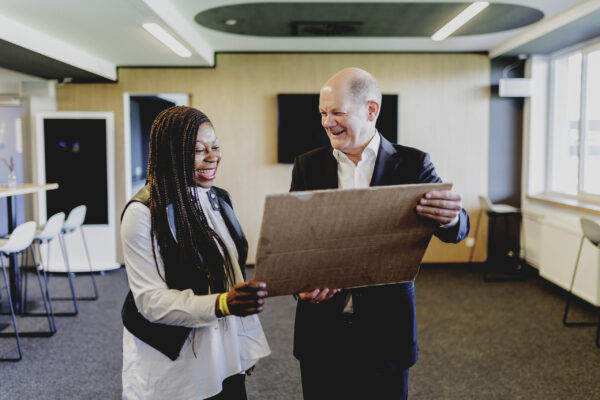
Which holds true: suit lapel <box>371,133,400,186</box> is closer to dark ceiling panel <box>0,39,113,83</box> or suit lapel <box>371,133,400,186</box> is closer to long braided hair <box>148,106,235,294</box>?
long braided hair <box>148,106,235,294</box>

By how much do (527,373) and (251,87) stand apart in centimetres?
431

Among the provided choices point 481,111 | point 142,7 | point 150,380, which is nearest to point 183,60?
point 142,7

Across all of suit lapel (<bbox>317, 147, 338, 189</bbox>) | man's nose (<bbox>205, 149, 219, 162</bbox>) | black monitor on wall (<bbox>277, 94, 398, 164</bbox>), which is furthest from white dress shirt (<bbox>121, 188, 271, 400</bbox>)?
black monitor on wall (<bbox>277, 94, 398, 164</bbox>)

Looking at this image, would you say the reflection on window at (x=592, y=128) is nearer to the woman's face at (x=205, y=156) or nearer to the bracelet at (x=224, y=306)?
the woman's face at (x=205, y=156)

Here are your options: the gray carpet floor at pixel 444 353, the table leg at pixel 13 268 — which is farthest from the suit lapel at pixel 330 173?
the table leg at pixel 13 268

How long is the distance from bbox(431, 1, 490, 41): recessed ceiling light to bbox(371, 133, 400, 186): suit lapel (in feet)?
9.39

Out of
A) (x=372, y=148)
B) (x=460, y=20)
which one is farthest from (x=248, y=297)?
(x=460, y=20)

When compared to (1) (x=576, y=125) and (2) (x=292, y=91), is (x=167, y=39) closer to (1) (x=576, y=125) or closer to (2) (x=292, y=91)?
(2) (x=292, y=91)

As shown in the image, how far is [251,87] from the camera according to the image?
230 inches

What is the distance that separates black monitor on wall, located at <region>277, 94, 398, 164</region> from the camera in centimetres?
576

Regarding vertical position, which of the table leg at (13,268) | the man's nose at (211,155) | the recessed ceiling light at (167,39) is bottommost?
the table leg at (13,268)

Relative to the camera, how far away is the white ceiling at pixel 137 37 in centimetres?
351

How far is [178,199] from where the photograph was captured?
49.4 inches

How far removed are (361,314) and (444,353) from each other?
2.17m
